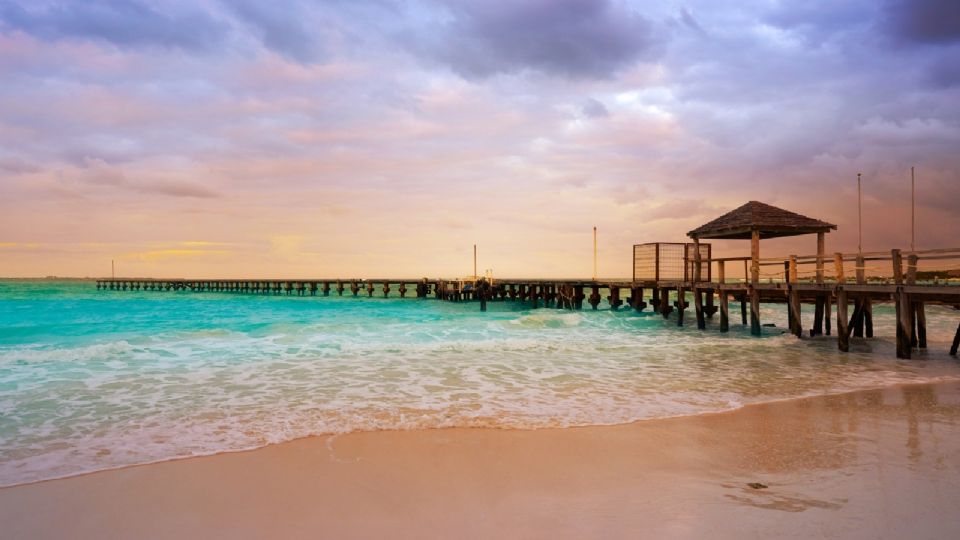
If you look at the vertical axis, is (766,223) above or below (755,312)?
above

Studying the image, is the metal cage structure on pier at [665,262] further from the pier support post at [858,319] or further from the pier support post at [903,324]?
the pier support post at [903,324]

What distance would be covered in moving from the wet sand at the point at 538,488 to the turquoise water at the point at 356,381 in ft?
2.77

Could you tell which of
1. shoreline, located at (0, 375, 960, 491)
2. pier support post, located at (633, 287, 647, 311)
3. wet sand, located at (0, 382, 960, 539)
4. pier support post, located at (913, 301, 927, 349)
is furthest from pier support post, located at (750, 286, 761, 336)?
wet sand, located at (0, 382, 960, 539)

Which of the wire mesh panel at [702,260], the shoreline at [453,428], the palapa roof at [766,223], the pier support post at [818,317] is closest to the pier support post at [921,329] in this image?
→ the pier support post at [818,317]

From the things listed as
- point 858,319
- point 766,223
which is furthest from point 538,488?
point 858,319

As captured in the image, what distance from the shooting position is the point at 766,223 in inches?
688

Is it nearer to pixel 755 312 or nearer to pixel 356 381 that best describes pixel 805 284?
pixel 755 312

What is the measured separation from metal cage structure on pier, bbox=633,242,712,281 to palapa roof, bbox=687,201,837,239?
2.95 meters

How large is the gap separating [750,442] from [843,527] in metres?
2.39

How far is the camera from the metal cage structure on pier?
73.9 feet

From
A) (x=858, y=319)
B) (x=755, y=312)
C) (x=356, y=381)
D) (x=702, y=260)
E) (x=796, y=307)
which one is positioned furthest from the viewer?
(x=702, y=260)

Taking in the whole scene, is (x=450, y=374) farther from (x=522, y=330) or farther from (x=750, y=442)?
(x=522, y=330)

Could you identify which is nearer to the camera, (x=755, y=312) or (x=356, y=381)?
(x=356, y=381)

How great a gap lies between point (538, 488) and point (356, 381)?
6.43 meters
